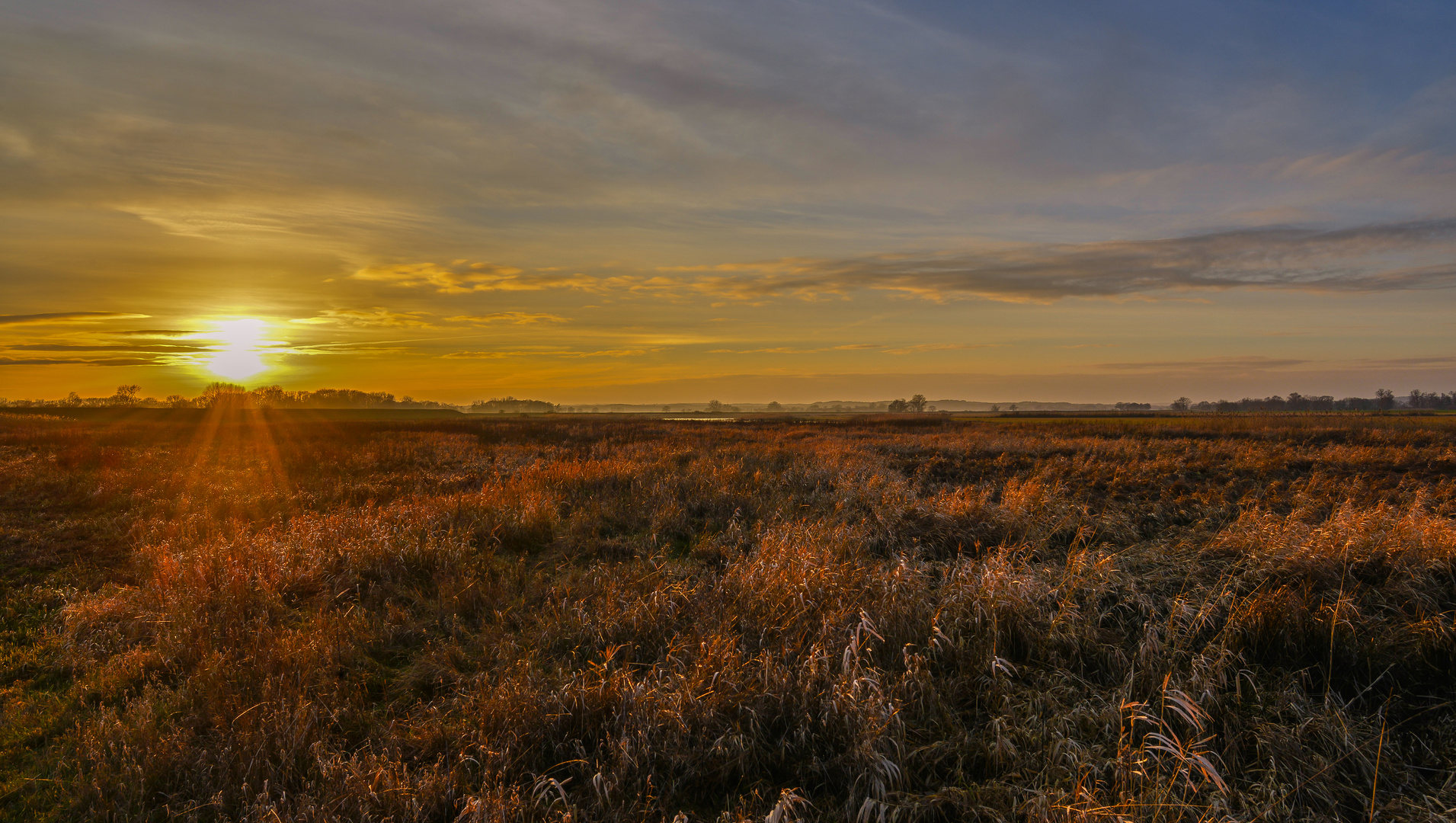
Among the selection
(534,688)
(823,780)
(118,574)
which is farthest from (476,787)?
(118,574)

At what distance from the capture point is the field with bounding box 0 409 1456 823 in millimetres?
4074

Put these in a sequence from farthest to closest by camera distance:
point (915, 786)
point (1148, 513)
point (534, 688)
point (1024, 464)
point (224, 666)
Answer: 1. point (1024, 464)
2. point (1148, 513)
3. point (224, 666)
4. point (534, 688)
5. point (915, 786)

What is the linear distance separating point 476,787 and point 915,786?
3152 mm

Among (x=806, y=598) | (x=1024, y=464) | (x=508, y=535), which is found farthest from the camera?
(x=1024, y=464)

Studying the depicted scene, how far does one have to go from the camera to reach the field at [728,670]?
13.4 feet

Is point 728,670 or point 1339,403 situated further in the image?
point 1339,403

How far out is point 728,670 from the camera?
4930mm


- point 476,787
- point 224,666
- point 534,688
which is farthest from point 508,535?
point 476,787

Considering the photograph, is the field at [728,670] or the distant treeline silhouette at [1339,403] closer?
the field at [728,670]

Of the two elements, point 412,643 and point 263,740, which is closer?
point 263,740

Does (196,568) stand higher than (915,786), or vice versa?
(196,568)

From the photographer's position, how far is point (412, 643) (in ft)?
21.9

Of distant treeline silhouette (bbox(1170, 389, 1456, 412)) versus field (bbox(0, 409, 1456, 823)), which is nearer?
field (bbox(0, 409, 1456, 823))

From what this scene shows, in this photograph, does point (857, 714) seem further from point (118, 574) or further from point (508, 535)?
point (118, 574)
